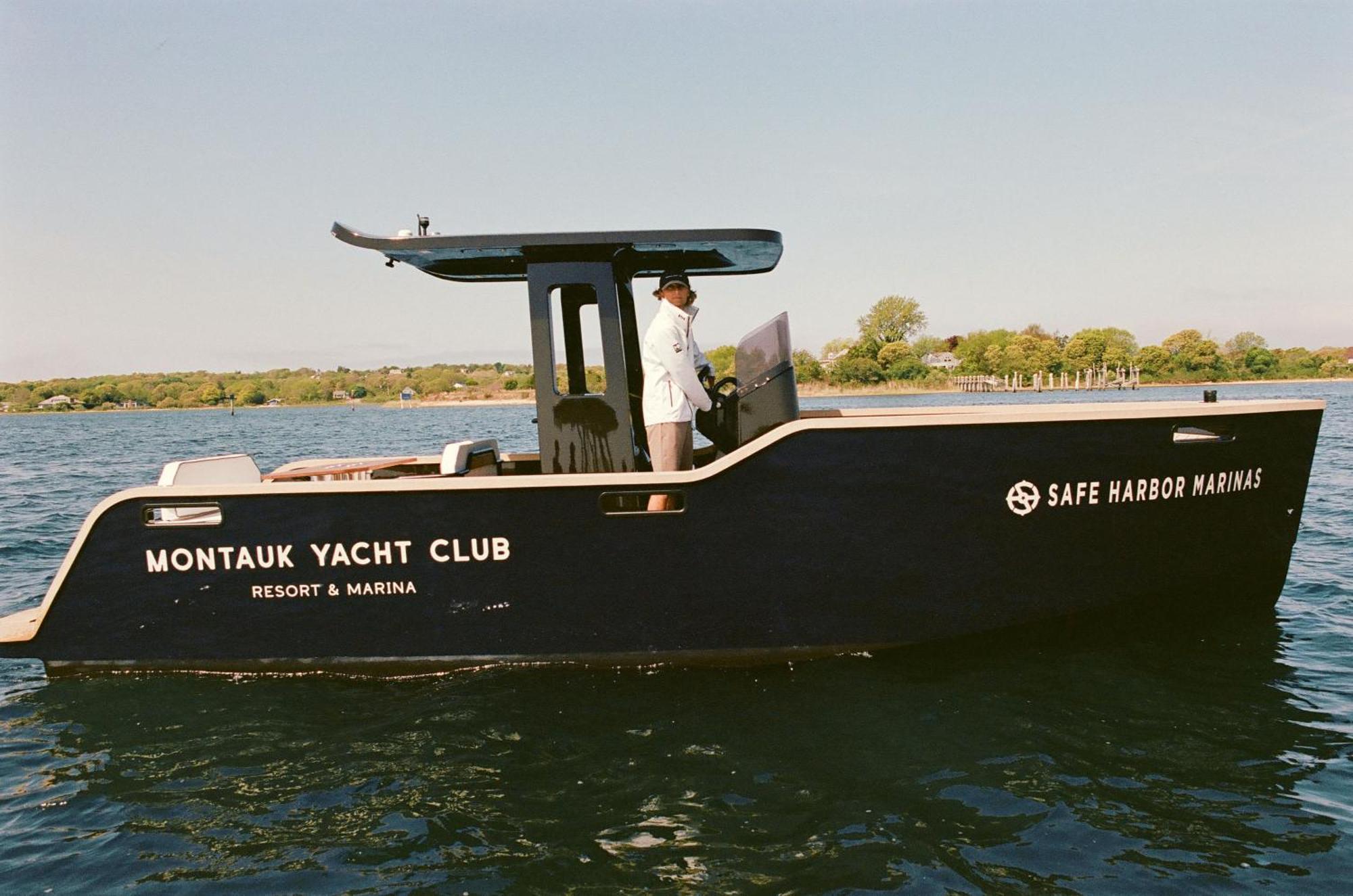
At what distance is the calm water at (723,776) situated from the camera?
3379 millimetres

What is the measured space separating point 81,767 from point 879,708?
4263 millimetres

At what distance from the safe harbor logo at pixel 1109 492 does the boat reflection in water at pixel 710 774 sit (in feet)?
2.89

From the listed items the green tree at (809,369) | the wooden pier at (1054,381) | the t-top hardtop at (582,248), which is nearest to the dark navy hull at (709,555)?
the t-top hardtop at (582,248)

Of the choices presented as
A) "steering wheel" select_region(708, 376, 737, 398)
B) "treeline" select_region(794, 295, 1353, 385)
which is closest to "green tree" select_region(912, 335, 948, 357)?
"treeline" select_region(794, 295, 1353, 385)

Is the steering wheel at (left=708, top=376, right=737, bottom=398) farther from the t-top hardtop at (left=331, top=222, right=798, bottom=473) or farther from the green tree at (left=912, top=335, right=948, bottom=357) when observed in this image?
the green tree at (left=912, top=335, right=948, bottom=357)

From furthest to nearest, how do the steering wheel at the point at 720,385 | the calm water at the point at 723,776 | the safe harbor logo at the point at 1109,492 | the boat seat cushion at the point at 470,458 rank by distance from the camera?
the steering wheel at the point at 720,385
the boat seat cushion at the point at 470,458
the safe harbor logo at the point at 1109,492
the calm water at the point at 723,776

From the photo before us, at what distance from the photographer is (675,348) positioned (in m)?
5.32

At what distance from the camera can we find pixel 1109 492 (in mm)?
4953

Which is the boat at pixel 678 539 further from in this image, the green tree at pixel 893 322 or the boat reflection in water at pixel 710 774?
the green tree at pixel 893 322

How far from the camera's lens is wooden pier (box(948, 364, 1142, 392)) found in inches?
4560

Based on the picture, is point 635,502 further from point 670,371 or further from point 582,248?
point 582,248

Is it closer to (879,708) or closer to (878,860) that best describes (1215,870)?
(878,860)

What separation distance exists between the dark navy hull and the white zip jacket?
683 mm

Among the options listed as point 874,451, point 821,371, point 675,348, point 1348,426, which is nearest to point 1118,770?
point 874,451
